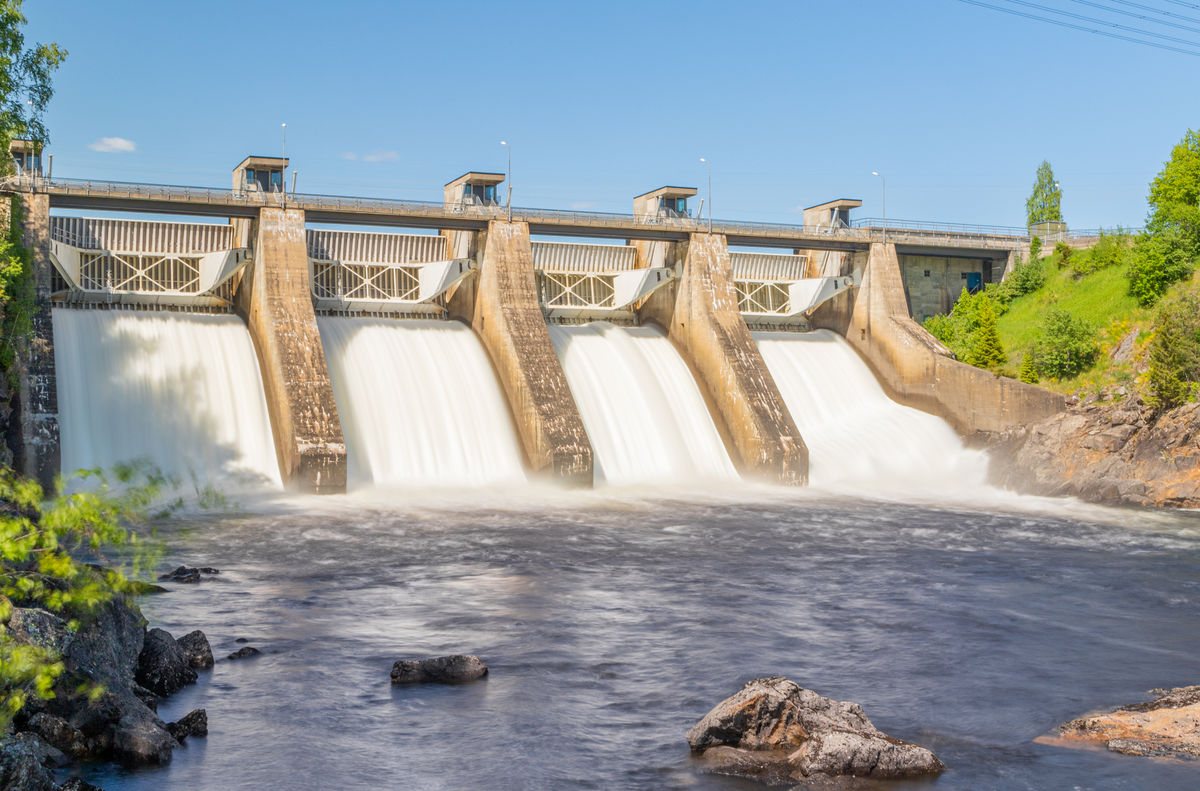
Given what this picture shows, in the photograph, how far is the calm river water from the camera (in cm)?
1098

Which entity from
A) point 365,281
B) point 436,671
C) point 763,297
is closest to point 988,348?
point 763,297


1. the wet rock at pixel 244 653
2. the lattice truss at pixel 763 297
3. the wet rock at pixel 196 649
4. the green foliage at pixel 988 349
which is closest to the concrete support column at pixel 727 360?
the lattice truss at pixel 763 297

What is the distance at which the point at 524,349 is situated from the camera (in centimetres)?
3312

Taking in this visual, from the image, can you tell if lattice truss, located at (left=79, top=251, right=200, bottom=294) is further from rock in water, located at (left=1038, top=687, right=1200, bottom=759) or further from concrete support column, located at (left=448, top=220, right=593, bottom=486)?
rock in water, located at (left=1038, top=687, right=1200, bottom=759)

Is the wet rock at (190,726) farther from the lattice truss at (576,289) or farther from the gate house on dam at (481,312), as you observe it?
the lattice truss at (576,289)

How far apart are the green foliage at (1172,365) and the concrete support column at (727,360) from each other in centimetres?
1044

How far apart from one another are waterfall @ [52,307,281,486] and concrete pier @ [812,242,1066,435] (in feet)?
72.7

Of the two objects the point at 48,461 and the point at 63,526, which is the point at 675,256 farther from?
the point at 63,526

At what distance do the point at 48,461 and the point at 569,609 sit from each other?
15896mm

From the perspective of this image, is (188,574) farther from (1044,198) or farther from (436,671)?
(1044,198)

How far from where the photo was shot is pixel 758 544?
23.4 meters

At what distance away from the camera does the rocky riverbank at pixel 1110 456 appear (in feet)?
101

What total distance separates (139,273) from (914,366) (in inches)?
1012

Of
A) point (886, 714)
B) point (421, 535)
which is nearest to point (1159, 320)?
point (421, 535)
